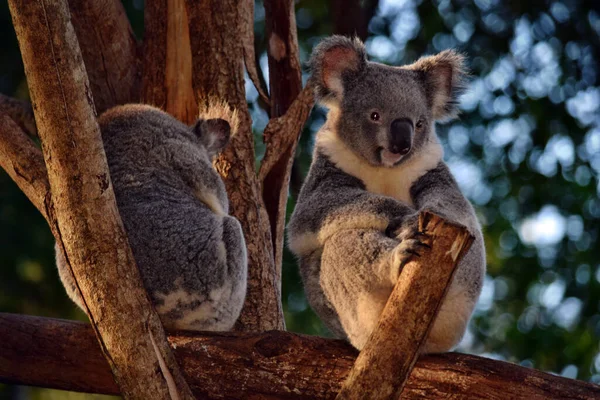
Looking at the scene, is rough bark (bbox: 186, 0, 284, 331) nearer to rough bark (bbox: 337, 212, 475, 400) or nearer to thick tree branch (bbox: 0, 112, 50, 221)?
thick tree branch (bbox: 0, 112, 50, 221)

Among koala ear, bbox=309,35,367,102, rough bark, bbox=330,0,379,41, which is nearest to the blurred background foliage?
rough bark, bbox=330,0,379,41

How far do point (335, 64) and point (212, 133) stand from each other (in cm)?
74

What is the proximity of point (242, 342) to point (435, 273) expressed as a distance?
3.48 ft

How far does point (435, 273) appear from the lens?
287cm

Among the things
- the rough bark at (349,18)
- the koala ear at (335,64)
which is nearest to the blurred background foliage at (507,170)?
the rough bark at (349,18)

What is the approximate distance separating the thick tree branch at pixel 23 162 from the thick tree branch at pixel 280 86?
4.61 feet

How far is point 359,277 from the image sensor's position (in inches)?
136

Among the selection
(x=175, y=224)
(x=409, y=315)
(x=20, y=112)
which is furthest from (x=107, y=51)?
(x=409, y=315)

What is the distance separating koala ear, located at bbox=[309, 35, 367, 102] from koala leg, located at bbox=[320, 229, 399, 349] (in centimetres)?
95

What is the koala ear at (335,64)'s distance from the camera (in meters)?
4.23

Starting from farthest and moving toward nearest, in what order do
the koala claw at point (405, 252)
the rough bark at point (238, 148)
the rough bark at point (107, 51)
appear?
the rough bark at point (107, 51), the rough bark at point (238, 148), the koala claw at point (405, 252)

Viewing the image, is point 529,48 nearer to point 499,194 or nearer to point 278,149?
point 499,194

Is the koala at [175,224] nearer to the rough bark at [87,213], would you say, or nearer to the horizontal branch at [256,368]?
the horizontal branch at [256,368]

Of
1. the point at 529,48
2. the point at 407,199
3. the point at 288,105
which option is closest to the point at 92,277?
the point at 407,199
